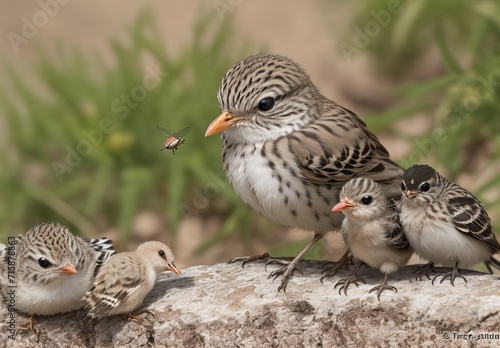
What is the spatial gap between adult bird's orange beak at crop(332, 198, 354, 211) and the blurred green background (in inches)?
113

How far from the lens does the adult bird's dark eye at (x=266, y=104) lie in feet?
19.6

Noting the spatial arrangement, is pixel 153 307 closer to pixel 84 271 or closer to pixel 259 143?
pixel 84 271

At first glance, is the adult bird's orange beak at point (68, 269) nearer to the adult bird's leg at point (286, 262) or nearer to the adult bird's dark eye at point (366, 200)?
the adult bird's leg at point (286, 262)

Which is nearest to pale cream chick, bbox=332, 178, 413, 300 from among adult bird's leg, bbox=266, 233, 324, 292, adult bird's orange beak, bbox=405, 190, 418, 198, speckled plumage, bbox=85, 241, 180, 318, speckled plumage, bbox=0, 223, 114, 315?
adult bird's orange beak, bbox=405, 190, 418, 198

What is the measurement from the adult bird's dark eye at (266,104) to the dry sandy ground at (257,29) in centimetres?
530

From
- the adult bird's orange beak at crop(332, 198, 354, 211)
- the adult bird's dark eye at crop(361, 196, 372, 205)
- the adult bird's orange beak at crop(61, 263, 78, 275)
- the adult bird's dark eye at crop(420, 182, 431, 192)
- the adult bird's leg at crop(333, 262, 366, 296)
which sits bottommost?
the adult bird's orange beak at crop(61, 263, 78, 275)

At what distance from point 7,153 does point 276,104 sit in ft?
14.3

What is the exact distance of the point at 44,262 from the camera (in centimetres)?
565

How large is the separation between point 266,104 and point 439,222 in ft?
4.21

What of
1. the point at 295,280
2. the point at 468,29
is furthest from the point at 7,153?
the point at 468,29

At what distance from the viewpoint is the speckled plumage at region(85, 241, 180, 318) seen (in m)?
5.64

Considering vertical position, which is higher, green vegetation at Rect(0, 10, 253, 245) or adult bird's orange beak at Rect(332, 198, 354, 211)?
adult bird's orange beak at Rect(332, 198, 354, 211)

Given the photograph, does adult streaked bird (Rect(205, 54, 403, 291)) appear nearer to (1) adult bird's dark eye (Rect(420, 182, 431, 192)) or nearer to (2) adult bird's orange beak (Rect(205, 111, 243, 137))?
(2) adult bird's orange beak (Rect(205, 111, 243, 137))

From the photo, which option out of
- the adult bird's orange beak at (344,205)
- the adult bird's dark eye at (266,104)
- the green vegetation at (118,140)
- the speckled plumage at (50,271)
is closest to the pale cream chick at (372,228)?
the adult bird's orange beak at (344,205)
